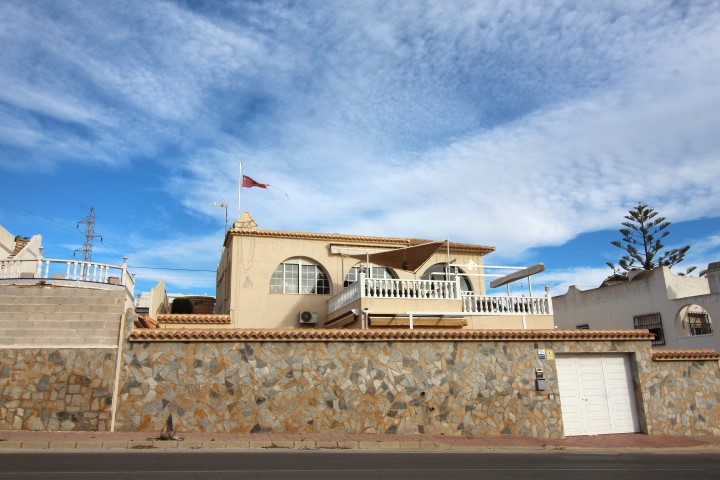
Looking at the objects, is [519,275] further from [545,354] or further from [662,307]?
[662,307]

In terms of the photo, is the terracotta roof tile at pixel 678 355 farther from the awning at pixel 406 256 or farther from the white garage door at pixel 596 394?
the awning at pixel 406 256

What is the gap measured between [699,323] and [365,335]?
1979 cm

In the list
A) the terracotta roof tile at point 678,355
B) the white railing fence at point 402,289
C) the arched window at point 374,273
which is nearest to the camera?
the terracotta roof tile at point 678,355

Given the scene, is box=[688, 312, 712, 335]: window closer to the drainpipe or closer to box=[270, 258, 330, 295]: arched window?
box=[270, 258, 330, 295]: arched window

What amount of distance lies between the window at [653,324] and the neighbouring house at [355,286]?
885cm

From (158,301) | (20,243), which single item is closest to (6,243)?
(20,243)

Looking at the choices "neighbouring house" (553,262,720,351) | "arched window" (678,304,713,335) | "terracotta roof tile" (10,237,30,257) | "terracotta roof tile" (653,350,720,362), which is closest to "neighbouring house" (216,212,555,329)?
"terracotta roof tile" (653,350,720,362)

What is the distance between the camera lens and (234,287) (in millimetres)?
20562

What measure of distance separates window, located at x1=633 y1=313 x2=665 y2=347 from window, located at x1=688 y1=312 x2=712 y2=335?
148 cm

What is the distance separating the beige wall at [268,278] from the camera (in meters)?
20.6

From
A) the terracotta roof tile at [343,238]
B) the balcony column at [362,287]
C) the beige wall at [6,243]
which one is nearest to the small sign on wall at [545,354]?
the balcony column at [362,287]
